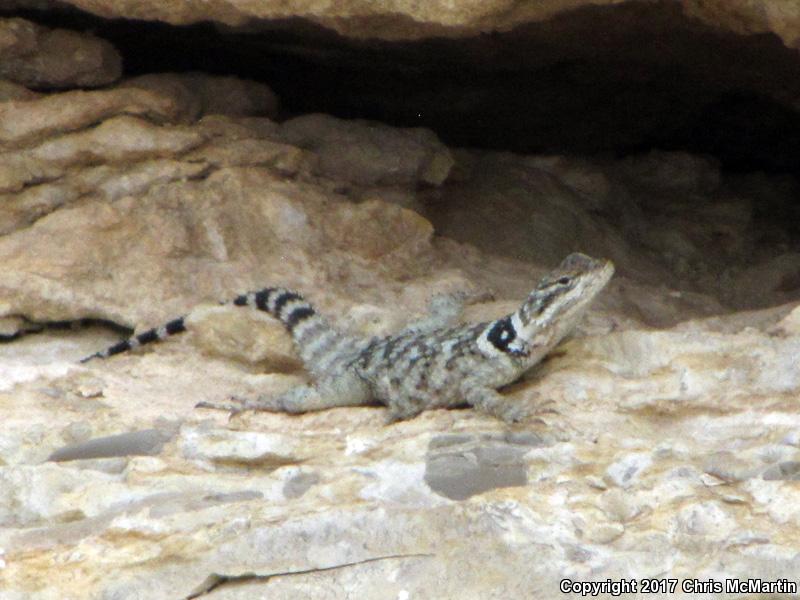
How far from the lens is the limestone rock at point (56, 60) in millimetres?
5582

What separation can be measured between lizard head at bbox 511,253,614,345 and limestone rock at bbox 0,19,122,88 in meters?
2.52

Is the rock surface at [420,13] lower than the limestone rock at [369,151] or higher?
higher

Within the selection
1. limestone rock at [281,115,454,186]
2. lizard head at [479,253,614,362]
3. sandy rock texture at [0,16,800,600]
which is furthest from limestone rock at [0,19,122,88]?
lizard head at [479,253,614,362]

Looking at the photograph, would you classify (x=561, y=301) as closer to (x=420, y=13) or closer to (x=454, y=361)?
(x=454, y=361)

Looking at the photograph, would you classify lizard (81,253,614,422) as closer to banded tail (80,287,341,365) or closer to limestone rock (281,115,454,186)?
banded tail (80,287,341,365)

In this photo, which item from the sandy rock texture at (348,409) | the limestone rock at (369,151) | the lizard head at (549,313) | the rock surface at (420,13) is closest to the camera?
the sandy rock texture at (348,409)

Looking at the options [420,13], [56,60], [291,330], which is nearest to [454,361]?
[291,330]

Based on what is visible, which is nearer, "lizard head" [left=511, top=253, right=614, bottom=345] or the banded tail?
"lizard head" [left=511, top=253, right=614, bottom=345]

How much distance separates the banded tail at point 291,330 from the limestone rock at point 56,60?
57.7 inches

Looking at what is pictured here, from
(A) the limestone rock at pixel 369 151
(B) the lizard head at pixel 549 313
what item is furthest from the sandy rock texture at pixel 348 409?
(B) the lizard head at pixel 549 313

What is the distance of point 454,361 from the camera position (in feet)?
15.0

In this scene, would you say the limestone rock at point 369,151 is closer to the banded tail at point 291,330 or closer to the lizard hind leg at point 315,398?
the banded tail at point 291,330

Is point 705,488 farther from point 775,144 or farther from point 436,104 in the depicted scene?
point 775,144

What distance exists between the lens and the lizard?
4504 mm
